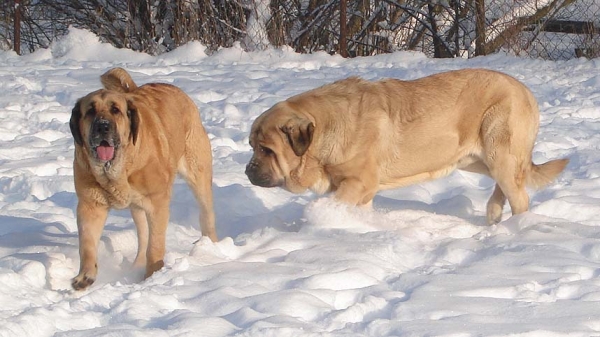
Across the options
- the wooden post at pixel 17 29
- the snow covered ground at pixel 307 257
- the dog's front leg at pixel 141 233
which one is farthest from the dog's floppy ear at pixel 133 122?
the wooden post at pixel 17 29

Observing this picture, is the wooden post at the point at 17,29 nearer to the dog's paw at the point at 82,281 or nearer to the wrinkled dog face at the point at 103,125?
the wrinkled dog face at the point at 103,125

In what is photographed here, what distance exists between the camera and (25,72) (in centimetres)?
1237

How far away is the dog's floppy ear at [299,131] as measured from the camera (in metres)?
6.11

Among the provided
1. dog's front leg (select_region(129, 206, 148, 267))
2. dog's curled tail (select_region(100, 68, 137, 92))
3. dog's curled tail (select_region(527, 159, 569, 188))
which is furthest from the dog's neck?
dog's curled tail (select_region(527, 159, 569, 188))

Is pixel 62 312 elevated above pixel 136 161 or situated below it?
below

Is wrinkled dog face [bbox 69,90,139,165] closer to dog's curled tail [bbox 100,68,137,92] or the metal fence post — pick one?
dog's curled tail [bbox 100,68,137,92]

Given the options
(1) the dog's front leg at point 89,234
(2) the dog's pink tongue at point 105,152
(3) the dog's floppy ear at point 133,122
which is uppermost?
(3) the dog's floppy ear at point 133,122

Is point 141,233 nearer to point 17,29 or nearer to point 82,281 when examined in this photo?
point 82,281

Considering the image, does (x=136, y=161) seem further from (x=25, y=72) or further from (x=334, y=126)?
(x=25, y=72)

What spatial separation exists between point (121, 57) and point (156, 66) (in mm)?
1212

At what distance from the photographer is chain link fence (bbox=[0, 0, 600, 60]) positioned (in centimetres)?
1488

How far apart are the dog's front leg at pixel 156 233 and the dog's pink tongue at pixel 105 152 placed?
17.9 inches

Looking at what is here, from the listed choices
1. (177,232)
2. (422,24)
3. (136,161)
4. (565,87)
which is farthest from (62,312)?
(422,24)

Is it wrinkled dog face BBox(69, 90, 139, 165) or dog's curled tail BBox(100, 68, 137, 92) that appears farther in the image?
dog's curled tail BBox(100, 68, 137, 92)
